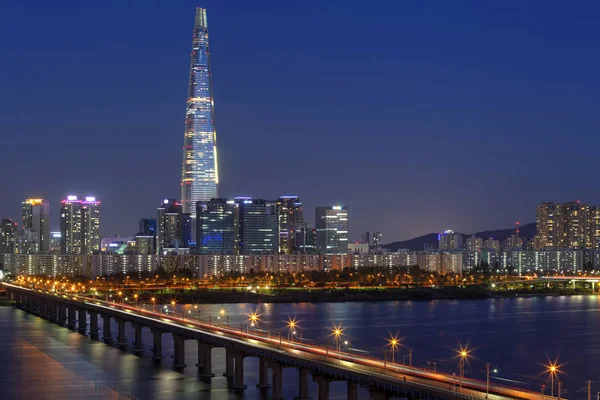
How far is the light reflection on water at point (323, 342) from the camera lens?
164ft

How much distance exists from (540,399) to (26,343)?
5041 cm

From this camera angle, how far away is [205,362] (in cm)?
5169

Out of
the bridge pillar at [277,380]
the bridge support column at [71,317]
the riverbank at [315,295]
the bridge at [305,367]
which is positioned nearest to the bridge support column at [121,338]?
the bridge at [305,367]

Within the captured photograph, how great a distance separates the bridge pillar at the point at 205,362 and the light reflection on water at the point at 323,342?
0.60 m

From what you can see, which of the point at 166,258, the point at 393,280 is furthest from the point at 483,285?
the point at 166,258

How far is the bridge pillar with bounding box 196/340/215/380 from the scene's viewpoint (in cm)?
5109

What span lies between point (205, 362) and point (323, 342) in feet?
49.0

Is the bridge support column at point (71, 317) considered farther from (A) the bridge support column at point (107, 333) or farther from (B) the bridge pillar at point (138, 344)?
(B) the bridge pillar at point (138, 344)

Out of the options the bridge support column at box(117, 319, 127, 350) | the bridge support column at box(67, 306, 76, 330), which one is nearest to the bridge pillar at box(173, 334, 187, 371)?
the bridge support column at box(117, 319, 127, 350)

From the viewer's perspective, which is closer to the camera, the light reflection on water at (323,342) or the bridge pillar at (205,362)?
the light reflection on water at (323,342)

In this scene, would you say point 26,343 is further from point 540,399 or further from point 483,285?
point 483,285

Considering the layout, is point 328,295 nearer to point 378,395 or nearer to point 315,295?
point 315,295

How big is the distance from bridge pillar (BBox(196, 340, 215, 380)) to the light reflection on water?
605mm

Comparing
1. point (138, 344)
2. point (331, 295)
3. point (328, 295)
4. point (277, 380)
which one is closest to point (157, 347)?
point (138, 344)
